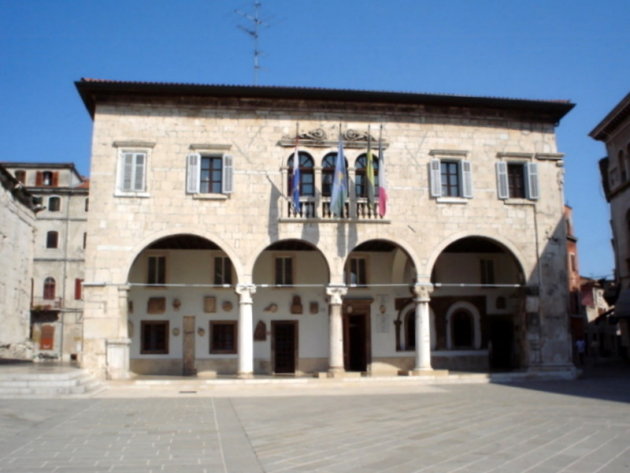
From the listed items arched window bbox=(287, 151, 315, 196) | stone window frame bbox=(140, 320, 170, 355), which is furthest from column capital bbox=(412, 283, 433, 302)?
stone window frame bbox=(140, 320, 170, 355)

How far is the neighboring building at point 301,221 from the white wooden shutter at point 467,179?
0.04 metres

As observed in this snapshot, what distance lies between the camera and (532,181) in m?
22.1

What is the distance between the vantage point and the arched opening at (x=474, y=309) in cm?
2472

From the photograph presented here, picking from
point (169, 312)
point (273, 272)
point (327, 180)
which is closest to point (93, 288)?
point (169, 312)

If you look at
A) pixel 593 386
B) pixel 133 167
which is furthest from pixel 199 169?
pixel 593 386

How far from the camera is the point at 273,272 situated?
23.9 meters

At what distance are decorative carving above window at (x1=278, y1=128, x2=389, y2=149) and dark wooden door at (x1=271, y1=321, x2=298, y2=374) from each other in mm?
7244

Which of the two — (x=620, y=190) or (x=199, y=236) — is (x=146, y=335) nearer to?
(x=199, y=236)

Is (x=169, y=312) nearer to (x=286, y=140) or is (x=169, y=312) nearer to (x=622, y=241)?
(x=286, y=140)

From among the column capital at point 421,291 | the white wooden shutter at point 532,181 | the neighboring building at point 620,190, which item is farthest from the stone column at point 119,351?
the neighboring building at point 620,190

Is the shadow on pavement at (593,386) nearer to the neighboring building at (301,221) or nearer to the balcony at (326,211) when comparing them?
the neighboring building at (301,221)

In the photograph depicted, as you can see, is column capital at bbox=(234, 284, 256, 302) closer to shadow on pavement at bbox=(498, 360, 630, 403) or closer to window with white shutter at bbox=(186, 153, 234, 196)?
window with white shutter at bbox=(186, 153, 234, 196)

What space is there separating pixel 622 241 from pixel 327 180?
52.4 feet

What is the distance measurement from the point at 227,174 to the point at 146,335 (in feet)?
24.7
